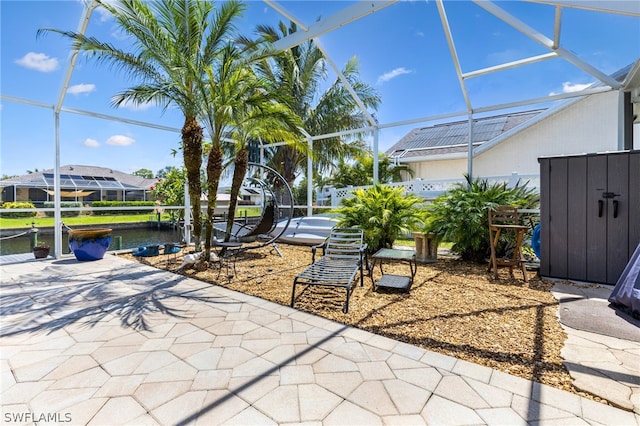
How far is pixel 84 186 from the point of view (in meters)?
22.7

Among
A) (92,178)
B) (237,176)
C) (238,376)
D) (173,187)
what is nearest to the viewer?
(238,376)

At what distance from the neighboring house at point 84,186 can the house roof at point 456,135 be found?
580 inches

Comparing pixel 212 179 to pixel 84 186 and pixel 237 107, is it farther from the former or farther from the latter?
pixel 84 186

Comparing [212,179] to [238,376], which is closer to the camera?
[238,376]

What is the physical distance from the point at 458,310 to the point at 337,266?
5.83 ft

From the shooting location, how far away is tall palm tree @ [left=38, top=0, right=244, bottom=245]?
5646 millimetres

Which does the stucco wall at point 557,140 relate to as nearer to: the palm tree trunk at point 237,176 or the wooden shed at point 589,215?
the wooden shed at point 589,215

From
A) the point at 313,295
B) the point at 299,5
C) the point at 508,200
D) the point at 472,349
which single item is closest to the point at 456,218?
the point at 508,200

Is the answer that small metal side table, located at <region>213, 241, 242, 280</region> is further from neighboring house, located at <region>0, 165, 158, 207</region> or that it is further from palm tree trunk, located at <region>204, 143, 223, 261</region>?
neighboring house, located at <region>0, 165, 158, 207</region>

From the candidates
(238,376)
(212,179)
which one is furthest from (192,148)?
(238,376)

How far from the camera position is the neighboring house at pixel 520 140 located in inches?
411

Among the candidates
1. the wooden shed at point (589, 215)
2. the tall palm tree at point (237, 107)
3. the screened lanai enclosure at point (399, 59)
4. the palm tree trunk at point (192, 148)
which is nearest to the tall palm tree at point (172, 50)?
the palm tree trunk at point (192, 148)

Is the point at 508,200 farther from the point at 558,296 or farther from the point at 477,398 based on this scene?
the point at 477,398

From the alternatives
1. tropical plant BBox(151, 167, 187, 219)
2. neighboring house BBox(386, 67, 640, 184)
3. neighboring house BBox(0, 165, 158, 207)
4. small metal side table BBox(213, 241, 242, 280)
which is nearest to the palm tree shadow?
small metal side table BBox(213, 241, 242, 280)
